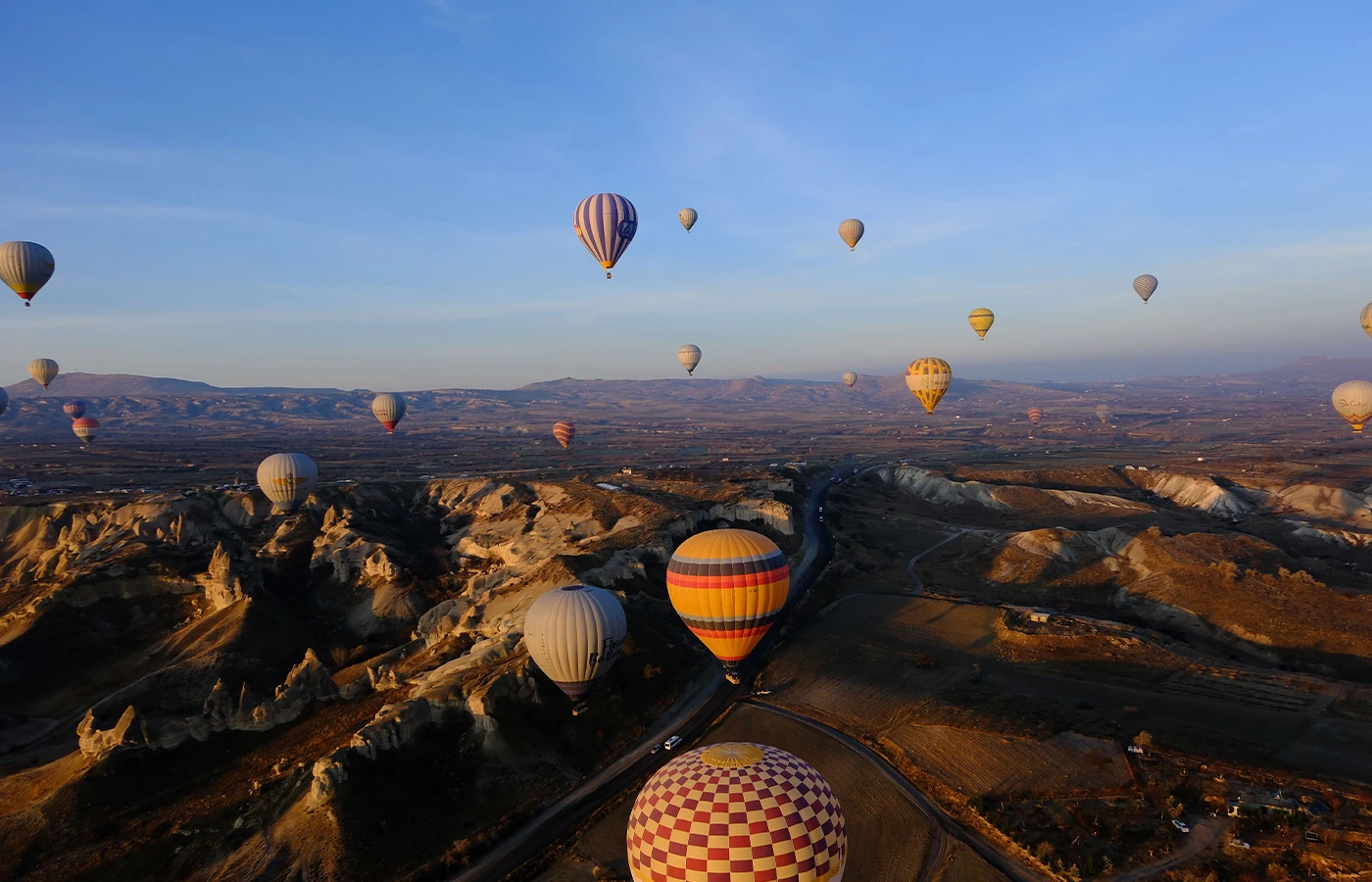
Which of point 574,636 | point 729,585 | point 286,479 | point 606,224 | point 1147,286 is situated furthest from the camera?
point 1147,286

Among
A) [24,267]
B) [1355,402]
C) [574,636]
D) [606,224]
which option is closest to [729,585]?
[574,636]

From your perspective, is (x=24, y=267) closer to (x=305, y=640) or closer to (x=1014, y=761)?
(x=305, y=640)

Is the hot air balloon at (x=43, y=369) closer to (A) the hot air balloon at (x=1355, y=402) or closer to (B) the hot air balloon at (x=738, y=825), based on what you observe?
(B) the hot air balloon at (x=738, y=825)

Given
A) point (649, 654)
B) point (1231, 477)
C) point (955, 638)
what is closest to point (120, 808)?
point (649, 654)

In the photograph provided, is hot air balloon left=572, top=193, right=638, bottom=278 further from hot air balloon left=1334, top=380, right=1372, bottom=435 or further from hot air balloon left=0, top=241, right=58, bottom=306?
hot air balloon left=1334, top=380, right=1372, bottom=435

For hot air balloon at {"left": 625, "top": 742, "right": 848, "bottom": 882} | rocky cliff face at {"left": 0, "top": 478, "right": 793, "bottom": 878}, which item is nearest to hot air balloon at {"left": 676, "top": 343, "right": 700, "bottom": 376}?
rocky cliff face at {"left": 0, "top": 478, "right": 793, "bottom": 878}

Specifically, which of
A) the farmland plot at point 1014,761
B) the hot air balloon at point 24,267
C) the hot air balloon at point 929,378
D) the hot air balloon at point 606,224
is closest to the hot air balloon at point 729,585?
the farmland plot at point 1014,761
